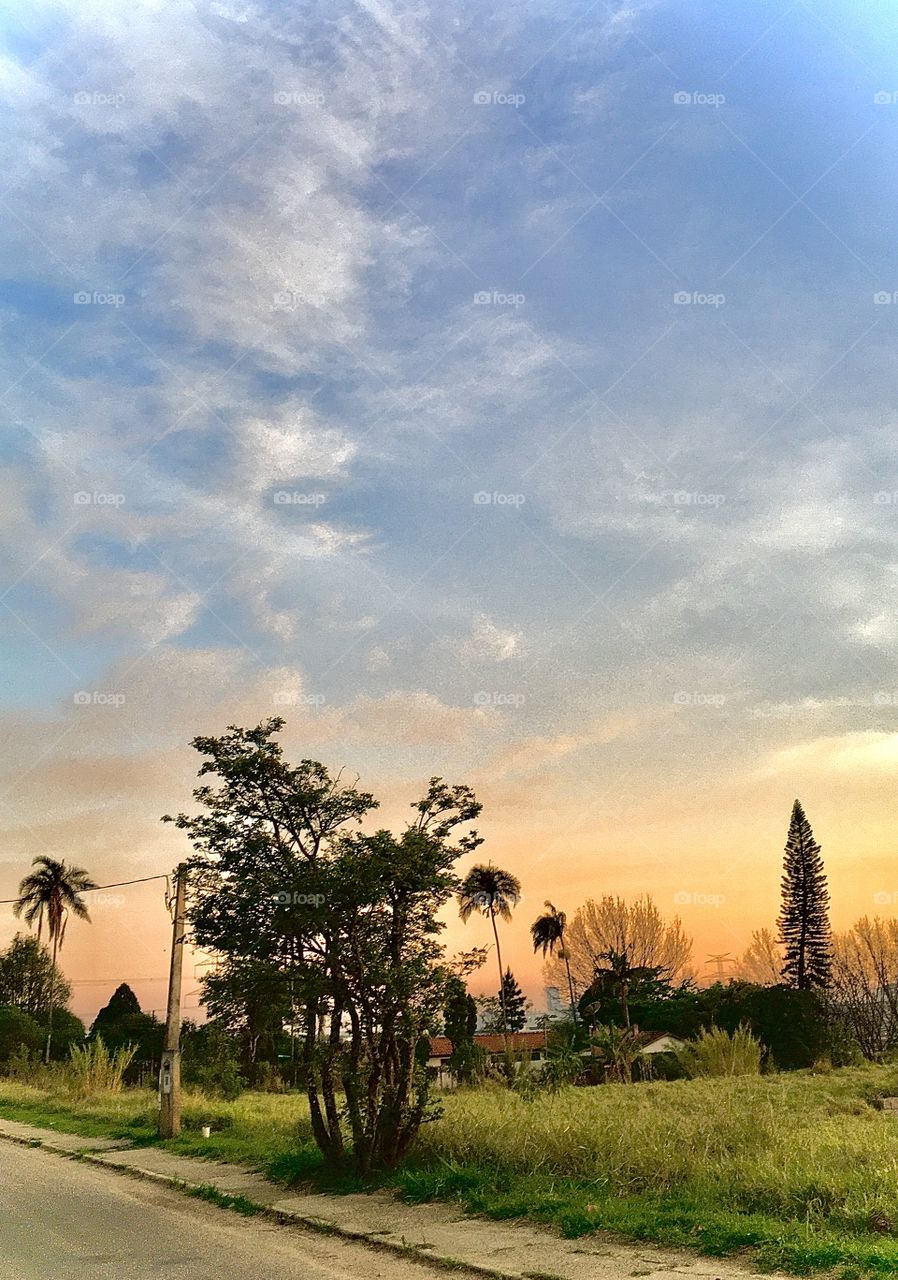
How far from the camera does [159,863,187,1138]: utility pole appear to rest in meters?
18.2

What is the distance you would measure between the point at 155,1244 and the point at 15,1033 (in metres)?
44.8

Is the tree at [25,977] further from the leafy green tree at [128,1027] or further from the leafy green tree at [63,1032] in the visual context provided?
the leafy green tree at [128,1027]

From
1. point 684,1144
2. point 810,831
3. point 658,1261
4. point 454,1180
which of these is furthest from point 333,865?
point 810,831

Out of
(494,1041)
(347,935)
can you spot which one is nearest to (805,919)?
(494,1041)

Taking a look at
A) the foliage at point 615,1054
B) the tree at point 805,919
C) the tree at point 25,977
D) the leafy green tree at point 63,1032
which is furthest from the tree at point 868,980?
the tree at point 25,977

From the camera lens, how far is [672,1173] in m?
9.85

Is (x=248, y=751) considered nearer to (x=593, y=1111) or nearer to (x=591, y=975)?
(x=593, y=1111)

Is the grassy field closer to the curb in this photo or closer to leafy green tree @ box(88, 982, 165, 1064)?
the curb

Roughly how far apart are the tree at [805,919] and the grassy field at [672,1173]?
43918 millimetres

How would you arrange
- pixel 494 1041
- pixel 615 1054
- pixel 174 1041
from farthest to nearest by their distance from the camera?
pixel 494 1041 → pixel 615 1054 → pixel 174 1041

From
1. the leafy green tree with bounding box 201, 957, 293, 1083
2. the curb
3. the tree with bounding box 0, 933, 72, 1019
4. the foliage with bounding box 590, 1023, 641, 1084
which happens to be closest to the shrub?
the curb

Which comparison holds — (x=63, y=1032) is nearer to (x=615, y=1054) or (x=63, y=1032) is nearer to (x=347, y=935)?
(x=615, y=1054)

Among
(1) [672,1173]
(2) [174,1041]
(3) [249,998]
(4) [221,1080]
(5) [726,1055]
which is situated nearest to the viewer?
(1) [672,1173]

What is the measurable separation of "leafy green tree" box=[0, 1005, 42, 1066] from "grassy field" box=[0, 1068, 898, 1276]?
3592 cm
